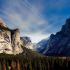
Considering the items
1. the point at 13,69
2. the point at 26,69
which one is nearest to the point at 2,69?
the point at 13,69

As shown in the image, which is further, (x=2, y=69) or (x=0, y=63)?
(x=0, y=63)

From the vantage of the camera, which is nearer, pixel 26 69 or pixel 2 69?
pixel 2 69

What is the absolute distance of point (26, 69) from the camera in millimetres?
199250

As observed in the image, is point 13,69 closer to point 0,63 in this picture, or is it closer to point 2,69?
point 2,69

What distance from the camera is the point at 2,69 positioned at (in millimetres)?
174250

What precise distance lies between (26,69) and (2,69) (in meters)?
31.0

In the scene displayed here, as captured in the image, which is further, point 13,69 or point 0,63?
point 0,63

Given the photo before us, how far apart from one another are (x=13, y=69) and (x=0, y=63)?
69.0 ft

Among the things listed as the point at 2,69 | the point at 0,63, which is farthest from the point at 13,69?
the point at 0,63

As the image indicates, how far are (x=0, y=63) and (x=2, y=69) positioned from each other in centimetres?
1478

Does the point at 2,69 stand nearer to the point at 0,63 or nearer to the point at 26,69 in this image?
the point at 0,63

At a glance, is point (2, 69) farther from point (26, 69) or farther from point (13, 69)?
point (26, 69)

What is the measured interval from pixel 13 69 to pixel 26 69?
29370mm

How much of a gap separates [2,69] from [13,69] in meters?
9.28
